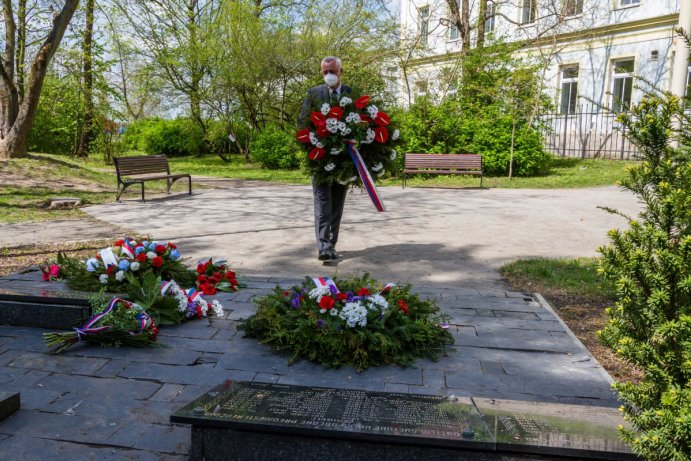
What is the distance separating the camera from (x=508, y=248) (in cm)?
773

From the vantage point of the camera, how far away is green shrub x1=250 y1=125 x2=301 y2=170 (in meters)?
21.4

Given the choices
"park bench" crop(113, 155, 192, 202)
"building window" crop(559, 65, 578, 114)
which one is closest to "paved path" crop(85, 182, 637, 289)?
"park bench" crop(113, 155, 192, 202)

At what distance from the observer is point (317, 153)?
20.0 feet

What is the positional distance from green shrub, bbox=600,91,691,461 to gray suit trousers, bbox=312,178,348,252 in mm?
4619

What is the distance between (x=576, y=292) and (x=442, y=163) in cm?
1118

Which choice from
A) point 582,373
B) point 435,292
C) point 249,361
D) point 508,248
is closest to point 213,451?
point 249,361

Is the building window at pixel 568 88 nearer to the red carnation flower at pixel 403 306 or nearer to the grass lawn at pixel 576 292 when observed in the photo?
the grass lawn at pixel 576 292

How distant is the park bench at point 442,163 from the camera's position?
16.2m

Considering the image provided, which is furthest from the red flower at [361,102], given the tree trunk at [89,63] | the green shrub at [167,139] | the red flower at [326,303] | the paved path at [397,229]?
the green shrub at [167,139]

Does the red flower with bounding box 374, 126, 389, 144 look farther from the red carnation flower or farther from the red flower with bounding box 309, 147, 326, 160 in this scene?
the red carnation flower

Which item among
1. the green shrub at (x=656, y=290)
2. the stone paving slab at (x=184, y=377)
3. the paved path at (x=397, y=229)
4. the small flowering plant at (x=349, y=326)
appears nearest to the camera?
the green shrub at (x=656, y=290)

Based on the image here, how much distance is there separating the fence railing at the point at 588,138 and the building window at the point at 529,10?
16.0 feet

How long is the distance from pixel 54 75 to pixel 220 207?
600 inches

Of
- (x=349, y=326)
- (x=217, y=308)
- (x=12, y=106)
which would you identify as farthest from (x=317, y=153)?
(x=12, y=106)
